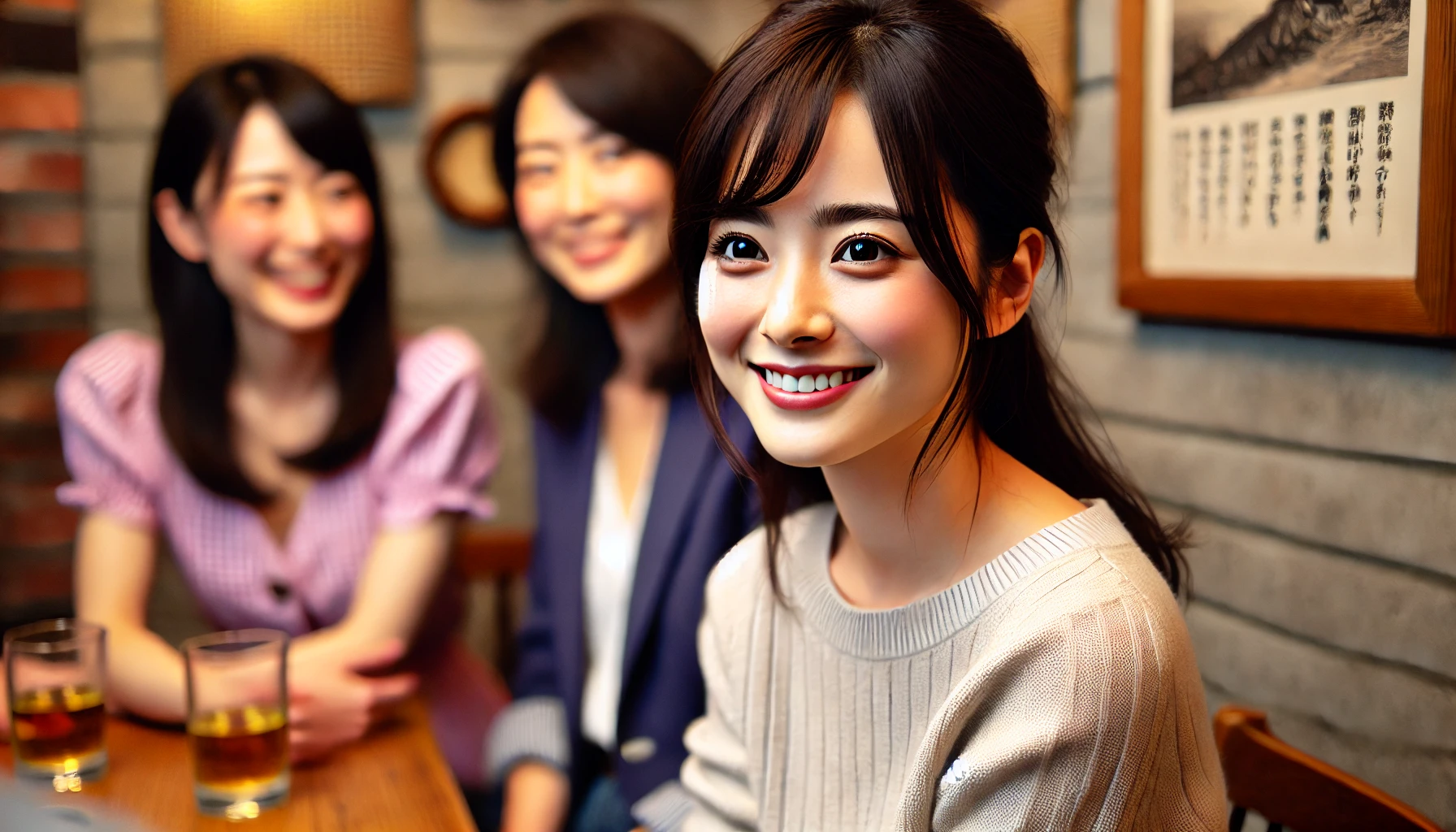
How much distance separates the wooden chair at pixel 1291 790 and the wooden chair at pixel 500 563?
3.70 ft

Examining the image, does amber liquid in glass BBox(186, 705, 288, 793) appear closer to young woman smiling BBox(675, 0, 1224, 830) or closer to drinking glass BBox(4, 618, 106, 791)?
drinking glass BBox(4, 618, 106, 791)

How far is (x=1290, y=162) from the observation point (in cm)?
100

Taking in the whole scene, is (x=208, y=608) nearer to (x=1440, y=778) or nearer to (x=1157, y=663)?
(x=1157, y=663)

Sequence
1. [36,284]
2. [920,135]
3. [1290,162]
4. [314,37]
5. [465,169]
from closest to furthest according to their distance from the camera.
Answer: [920,135]
[1290,162]
[36,284]
[314,37]
[465,169]

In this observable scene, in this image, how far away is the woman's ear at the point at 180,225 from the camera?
1299 mm

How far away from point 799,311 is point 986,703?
0.27m

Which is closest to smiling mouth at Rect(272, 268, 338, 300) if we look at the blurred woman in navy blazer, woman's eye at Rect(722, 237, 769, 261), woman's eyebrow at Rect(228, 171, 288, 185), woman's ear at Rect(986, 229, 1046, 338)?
woman's eyebrow at Rect(228, 171, 288, 185)

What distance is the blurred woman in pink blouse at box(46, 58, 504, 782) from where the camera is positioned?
1.27 m

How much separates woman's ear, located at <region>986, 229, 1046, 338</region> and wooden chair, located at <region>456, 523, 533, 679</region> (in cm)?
117

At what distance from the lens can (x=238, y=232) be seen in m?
1.26

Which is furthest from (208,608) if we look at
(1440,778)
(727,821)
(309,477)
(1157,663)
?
(1440,778)

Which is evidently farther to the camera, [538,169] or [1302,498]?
[538,169]

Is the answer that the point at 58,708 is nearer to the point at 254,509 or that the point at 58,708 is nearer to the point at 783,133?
the point at 254,509

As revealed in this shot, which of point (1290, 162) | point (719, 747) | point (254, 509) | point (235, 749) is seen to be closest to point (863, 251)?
point (719, 747)
